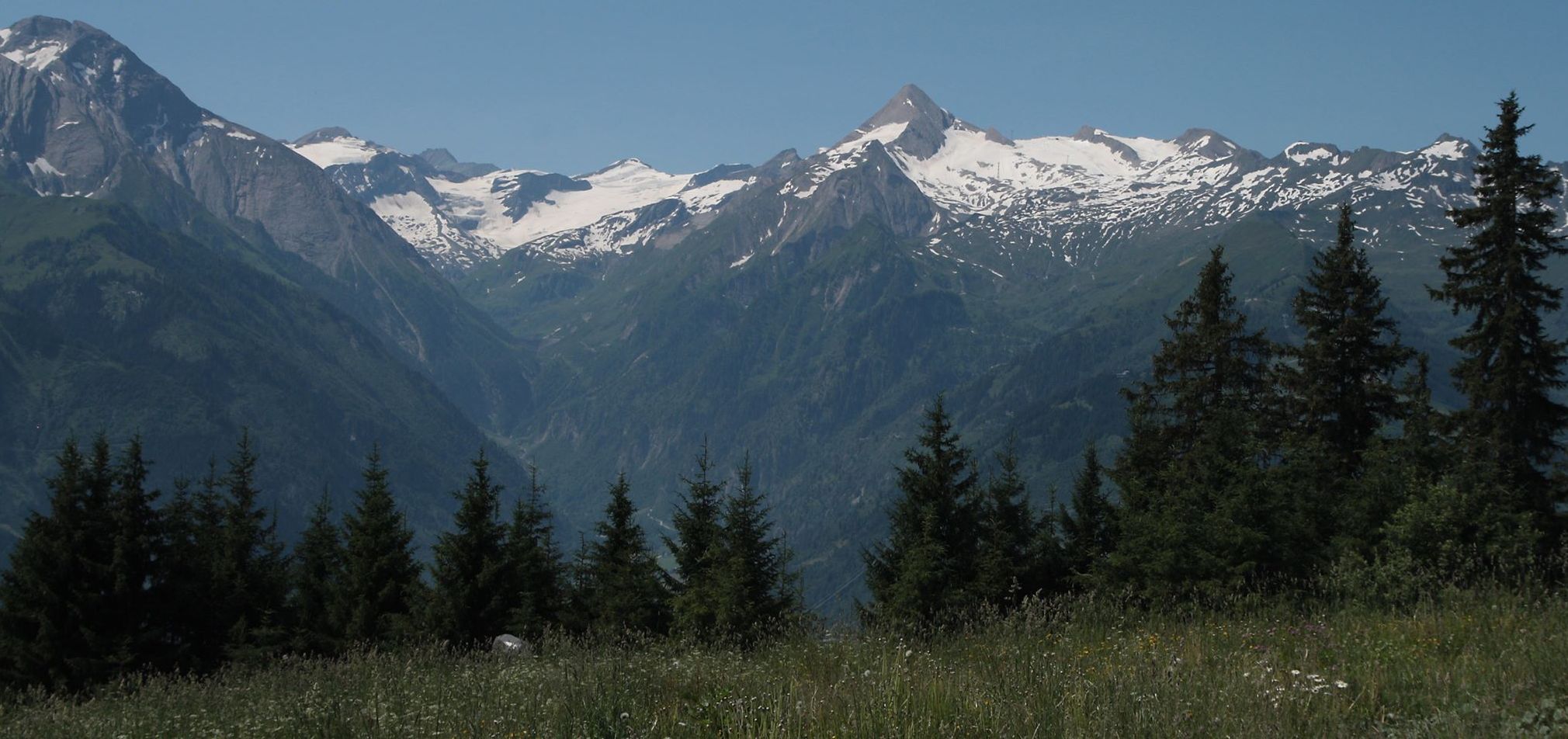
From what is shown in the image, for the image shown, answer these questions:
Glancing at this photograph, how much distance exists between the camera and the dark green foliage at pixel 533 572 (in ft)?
127

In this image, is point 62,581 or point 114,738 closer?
point 114,738

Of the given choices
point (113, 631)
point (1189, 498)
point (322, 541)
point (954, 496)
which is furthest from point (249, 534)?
point (1189, 498)

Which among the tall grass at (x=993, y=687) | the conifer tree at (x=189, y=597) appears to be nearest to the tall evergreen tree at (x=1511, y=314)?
the tall grass at (x=993, y=687)

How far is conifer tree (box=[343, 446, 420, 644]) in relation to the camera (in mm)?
38719

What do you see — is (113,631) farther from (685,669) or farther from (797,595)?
(685,669)

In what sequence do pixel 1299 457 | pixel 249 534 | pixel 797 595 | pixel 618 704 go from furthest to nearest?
1. pixel 249 534
2. pixel 797 595
3. pixel 1299 457
4. pixel 618 704

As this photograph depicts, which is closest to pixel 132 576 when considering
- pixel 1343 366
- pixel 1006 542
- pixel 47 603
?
pixel 47 603

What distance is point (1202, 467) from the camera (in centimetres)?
2847

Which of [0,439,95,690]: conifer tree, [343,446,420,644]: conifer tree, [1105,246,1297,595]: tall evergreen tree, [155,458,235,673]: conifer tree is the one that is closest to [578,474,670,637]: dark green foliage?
A: [343,446,420,644]: conifer tree

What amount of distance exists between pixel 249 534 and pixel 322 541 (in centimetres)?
312

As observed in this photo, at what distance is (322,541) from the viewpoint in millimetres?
46906

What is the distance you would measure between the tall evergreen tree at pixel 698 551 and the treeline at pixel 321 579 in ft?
0.31

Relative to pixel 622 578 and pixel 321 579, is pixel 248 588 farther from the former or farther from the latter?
pixel 622 578

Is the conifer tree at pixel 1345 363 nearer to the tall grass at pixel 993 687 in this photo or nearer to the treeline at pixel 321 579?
the treeline at pixel 321 579
